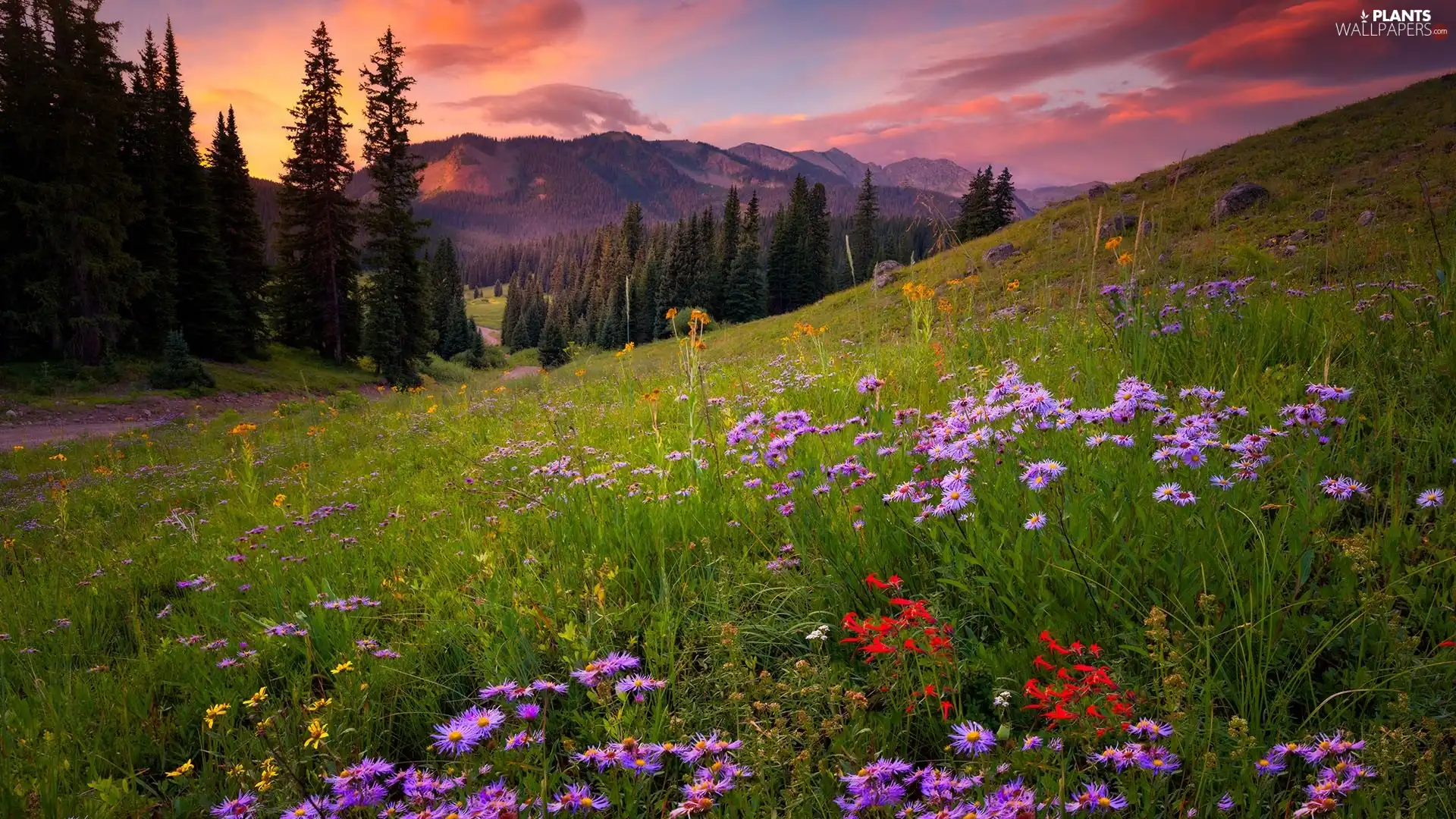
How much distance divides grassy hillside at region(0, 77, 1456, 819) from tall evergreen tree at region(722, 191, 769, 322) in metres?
61.8

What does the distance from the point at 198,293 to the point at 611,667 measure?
38.9 metres

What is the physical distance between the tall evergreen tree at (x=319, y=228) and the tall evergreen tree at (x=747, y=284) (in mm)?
37334

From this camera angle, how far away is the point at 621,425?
6594 mm

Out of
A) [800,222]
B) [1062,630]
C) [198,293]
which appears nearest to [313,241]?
[198,293]

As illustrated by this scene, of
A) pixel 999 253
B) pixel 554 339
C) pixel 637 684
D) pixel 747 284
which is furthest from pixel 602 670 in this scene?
pixel 554 339

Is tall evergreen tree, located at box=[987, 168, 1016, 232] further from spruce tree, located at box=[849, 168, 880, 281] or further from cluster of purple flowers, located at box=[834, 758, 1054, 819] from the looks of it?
cluster of purple flowers, located at box=[834, 758, 1054, 819]

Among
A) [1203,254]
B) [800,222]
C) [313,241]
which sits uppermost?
Answer: [800,222]

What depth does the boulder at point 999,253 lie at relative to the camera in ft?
86.5

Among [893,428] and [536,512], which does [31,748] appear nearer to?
[536,512]

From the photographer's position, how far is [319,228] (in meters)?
33.9

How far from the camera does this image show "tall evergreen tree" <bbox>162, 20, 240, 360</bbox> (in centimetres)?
3048

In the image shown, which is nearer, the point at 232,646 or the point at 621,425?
the point at 232,646

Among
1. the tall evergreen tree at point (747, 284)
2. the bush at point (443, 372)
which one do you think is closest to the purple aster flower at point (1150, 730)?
the bush at point (443, 372)

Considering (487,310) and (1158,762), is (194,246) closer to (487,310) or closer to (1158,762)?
(1158,762)
